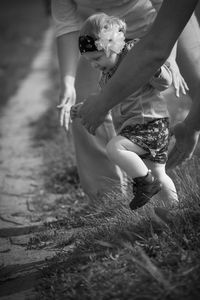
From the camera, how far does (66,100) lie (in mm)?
3742

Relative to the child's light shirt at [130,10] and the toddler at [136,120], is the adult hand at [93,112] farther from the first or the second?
the child's light shirt at [130,10]

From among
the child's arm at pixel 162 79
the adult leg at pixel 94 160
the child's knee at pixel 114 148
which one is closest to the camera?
the child's arm at pixel 162 79

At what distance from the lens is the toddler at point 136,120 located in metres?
3.08

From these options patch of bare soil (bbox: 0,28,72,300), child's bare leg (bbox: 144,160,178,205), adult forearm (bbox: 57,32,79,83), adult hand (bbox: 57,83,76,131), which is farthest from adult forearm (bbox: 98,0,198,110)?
adult forearm (bbox: 57,32,79,83)

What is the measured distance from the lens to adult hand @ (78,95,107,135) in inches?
113

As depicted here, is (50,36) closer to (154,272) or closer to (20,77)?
(20,77)

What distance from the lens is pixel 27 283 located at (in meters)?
2.94

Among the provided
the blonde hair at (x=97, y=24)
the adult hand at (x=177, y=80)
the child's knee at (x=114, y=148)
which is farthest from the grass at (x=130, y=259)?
the blonde hair at (x=97, y=24)

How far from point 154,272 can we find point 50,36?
16554 mm

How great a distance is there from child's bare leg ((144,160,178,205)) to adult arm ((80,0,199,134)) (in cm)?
52

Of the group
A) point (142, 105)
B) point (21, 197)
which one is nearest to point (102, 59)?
point (142, 105)

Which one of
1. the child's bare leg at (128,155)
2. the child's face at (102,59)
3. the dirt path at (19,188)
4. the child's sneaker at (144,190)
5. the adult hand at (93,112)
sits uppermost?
the child's face at (102,59)

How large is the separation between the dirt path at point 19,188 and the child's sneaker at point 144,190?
57 cm

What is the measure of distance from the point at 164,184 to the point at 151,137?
254 millimetres
